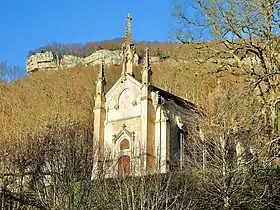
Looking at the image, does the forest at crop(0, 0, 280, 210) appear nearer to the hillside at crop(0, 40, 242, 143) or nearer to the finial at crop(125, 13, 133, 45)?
the hillside at crop(0, 40, 242, 143)

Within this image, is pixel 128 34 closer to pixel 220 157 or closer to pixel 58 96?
pixel 58 96

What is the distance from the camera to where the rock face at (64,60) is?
4151 inches

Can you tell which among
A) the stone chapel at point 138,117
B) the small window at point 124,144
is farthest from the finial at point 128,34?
the small window at point 124,144

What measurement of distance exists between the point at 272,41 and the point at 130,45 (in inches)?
1192

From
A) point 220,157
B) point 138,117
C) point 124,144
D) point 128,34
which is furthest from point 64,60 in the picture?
point 220,157

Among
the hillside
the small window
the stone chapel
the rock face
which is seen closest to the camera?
the stone chapel

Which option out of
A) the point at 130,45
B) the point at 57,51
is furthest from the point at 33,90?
the point at 57,51

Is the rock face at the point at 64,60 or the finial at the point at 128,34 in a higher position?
the rock face at the point at 64,60

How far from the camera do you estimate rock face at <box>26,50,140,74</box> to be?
346ft

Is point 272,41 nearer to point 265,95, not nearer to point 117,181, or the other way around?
point 265,95

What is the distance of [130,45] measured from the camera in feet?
155

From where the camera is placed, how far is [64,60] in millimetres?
114062

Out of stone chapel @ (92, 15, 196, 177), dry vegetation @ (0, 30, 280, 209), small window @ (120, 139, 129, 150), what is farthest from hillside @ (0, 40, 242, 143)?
dry vegetation @ (0, 30, 280, 209)

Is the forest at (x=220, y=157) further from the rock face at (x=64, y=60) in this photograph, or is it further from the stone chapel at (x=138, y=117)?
→ the rock face at (x=64, y=60)
